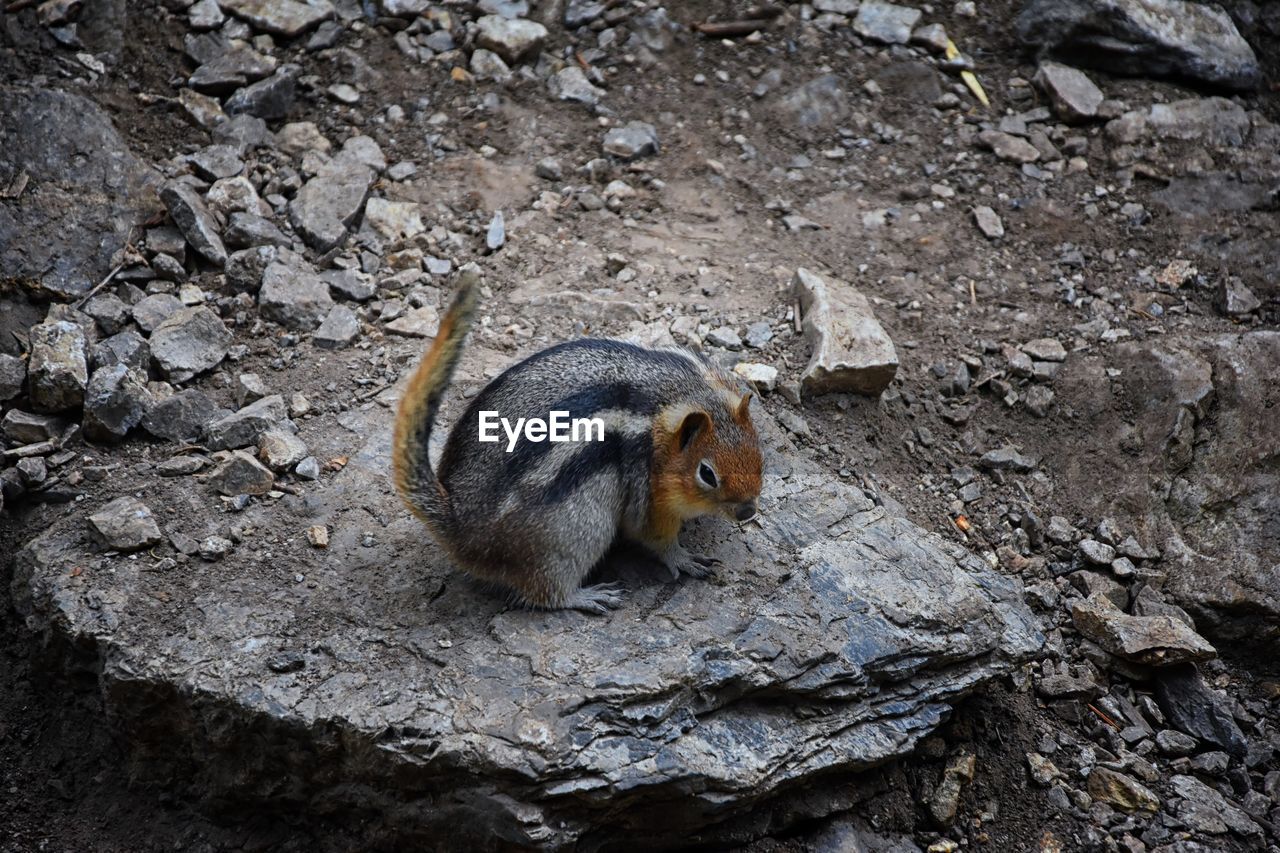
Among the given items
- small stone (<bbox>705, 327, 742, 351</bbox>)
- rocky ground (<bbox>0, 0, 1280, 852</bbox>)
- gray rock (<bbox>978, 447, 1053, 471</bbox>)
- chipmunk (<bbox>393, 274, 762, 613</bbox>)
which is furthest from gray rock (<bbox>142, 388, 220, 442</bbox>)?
gray rock (<bbox>978, 447, 1053, 471</bbox>)

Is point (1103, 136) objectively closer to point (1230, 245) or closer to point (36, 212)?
point (1230, 245)

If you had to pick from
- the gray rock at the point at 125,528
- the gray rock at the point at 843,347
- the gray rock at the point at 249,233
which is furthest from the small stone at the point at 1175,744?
the gray rock at the point at 249,233

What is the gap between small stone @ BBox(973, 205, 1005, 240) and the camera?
305 inches

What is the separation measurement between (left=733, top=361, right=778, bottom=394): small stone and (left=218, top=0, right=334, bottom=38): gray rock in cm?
430

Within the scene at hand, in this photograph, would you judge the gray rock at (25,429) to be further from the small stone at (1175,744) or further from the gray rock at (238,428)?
the small stone at (1175,744)

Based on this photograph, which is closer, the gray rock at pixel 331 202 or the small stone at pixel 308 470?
the small stone at pixel 308 470

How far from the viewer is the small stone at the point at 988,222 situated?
7734mm

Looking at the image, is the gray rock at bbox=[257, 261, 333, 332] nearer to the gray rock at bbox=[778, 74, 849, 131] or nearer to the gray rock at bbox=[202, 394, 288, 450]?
the gray rock at bbox=[202, 394, 288, 450]

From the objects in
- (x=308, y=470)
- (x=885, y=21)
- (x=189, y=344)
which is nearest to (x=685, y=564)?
(x=308, y=470)

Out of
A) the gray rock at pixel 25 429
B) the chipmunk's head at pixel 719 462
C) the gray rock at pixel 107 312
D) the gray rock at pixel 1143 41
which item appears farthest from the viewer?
the gray rock at pixel 1143 41

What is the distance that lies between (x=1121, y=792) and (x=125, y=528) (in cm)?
488

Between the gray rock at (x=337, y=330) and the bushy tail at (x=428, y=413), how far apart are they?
81.9 inches

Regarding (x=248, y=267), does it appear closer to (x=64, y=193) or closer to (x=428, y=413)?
(x=64, y=193)

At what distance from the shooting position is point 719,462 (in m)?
4.80
